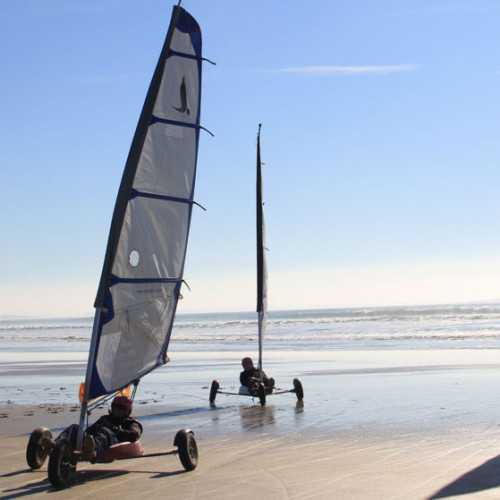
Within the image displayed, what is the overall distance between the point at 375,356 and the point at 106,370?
62.5ft

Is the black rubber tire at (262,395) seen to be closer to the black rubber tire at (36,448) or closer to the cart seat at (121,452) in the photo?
the cart seat at (121,452)

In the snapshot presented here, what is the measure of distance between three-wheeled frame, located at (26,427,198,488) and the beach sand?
0.37 feet

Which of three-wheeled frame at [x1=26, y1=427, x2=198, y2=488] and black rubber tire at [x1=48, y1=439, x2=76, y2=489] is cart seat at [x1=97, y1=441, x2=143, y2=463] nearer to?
three-wheeled frame at [x1=26, y1=427, x2=198, y2=488]

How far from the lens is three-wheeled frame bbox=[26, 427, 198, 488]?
21.7 feet

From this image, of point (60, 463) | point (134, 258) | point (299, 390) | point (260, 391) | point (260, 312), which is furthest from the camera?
point (260, 312)

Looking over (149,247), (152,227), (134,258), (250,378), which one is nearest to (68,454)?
(134,258)

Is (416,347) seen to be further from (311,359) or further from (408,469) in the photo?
(408,469)

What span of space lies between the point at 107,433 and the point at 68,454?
2.07 ft

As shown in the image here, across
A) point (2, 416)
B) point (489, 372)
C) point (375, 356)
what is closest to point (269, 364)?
point (375, 356)

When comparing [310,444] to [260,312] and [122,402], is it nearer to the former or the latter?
[122,402]

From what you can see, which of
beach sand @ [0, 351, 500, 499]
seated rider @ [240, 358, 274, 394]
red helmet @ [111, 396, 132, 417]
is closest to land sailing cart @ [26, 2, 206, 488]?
red helmet @ [111, 396, 132, 417]

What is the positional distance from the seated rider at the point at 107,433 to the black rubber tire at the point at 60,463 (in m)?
0.15

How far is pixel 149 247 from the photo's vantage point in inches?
304

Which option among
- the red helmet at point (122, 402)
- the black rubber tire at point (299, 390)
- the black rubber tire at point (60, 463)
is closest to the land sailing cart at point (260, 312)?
the black rubber tire at point (299, 390)
